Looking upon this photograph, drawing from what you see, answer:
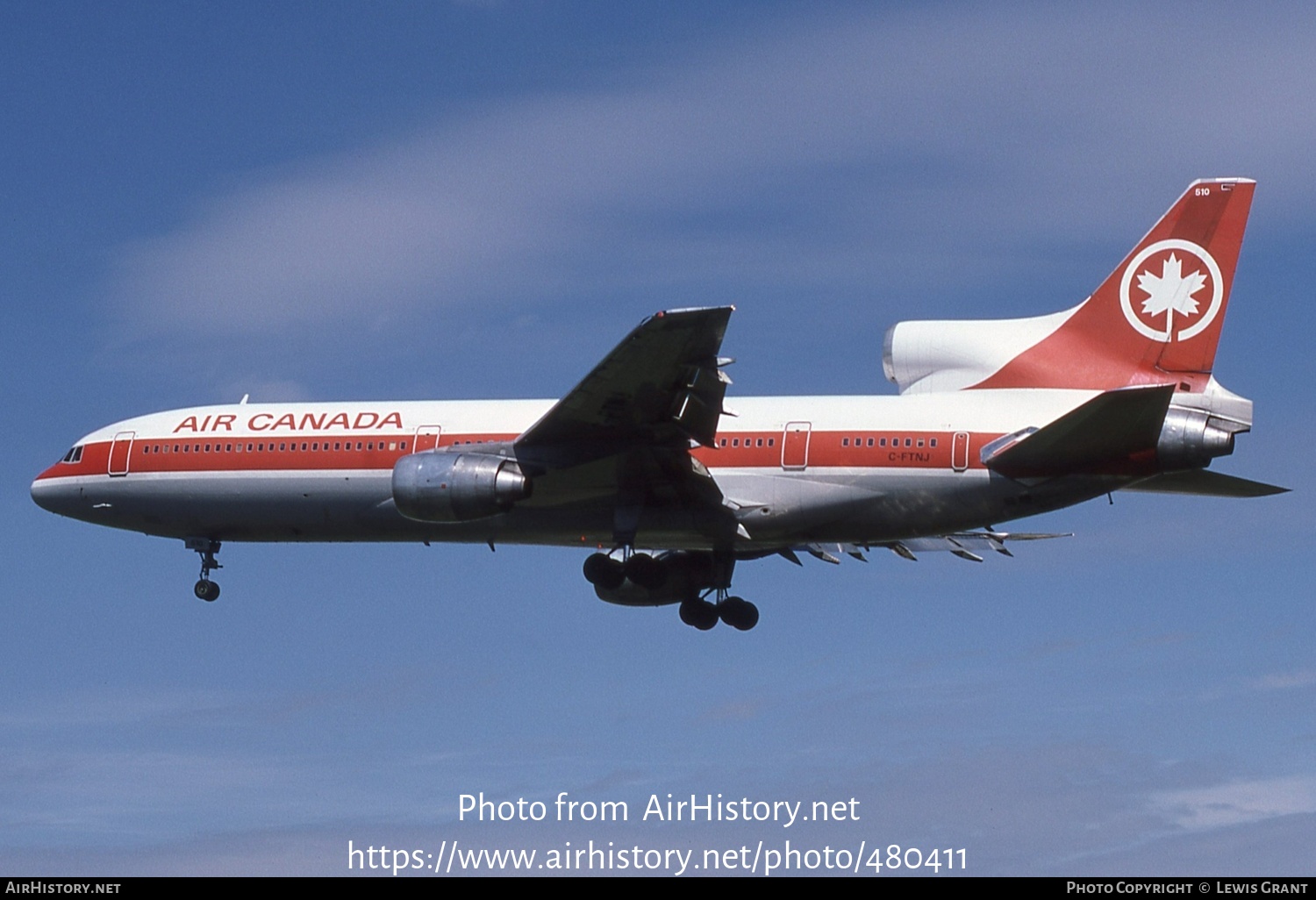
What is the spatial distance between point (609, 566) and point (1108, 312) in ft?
36.3

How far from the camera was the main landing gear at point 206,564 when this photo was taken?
38.8 m

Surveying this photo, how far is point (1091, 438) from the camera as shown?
30.9 meters

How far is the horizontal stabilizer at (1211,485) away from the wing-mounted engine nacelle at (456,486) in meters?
12.4

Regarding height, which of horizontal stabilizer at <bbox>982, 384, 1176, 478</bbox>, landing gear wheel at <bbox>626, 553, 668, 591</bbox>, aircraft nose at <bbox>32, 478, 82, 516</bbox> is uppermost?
aircraft nose at <bbox>32, 478, 82, 516</bbox>

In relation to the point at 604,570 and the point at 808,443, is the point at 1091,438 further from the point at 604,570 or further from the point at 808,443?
the point at 604,570

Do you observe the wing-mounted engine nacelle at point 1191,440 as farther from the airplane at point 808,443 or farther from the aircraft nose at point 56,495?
the aircraft nose at point 56,495

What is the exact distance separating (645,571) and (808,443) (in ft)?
15.1

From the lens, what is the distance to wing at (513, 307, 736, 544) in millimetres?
30641

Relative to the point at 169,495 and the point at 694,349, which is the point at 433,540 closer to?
the point at 169,495

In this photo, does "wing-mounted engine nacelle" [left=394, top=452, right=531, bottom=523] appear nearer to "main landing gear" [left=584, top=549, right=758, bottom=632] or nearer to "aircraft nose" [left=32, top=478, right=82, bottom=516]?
"main landing gear" [left=584, top=549, right=758, bottom=632]

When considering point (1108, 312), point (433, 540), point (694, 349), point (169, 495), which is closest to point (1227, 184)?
point (1108, 312)

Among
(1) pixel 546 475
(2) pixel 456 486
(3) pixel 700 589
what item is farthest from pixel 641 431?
(3) pixel 700 589

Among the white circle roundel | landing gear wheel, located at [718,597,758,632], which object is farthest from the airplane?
landing gear wheel, located at [718,597,758,632]

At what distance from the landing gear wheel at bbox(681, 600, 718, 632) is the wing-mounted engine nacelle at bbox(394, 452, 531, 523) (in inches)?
265
